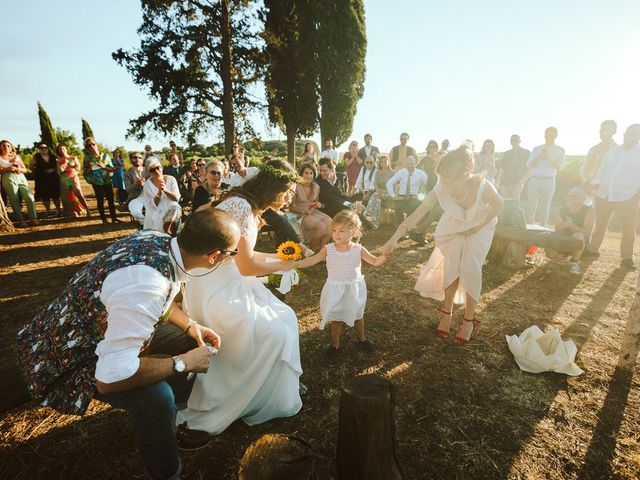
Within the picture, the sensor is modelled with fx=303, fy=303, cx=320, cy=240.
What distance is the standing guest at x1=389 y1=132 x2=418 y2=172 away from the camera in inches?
416

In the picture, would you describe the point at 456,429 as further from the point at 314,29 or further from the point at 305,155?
the point at 314,29

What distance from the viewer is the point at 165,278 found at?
1649 mm

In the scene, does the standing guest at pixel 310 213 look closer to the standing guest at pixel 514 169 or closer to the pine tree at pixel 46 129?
the standing guest at pixel 514 169

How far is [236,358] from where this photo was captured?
2449mm

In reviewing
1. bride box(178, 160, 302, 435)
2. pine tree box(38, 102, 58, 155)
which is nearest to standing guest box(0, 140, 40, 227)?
bride box(178, 160, 302, 435)

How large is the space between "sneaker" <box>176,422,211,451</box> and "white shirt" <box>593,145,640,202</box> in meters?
8.40

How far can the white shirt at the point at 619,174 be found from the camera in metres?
Answer: 5.99

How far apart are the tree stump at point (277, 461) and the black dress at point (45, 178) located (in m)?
12.4

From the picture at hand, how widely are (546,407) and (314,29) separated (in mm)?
29245

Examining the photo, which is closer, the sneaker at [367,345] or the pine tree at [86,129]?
the sneaker at [367,345]

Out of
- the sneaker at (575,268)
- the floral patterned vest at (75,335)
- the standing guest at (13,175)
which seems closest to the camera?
the floral patterned vest at (75,335)

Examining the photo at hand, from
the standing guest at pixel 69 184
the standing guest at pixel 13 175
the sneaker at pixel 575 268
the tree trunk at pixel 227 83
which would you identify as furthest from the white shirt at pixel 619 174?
the standing guest at pixel 13 175

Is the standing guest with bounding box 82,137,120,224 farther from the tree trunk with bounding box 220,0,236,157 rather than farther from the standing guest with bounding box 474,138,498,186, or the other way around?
the standing guest with bounding box 474,138,498,186

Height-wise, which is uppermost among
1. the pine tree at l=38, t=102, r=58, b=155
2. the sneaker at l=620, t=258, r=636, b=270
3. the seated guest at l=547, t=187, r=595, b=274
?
the pine tree at l=38, t=102, r=58, b=155
